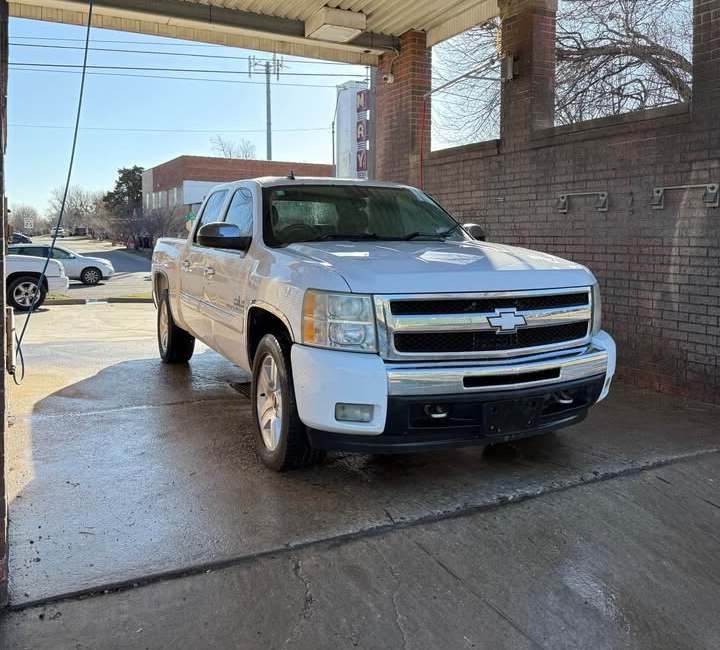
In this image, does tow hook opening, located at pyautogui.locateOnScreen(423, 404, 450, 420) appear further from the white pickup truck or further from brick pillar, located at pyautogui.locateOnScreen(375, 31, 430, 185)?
brick pillar, located at pyautogui.locateOnScreen(375, 31, 430, 185)

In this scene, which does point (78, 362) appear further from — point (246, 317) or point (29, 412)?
point (246, 317)

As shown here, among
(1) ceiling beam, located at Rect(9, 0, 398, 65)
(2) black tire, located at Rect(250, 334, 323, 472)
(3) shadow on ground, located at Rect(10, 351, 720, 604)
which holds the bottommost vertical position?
(3) shadow on ground, located at Rect(10, 351, 720, 604)

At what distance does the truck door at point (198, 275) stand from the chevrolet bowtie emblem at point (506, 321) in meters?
2.79

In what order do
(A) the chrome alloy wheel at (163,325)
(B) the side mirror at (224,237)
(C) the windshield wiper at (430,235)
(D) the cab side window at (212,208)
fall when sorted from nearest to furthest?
(B) the side mirror at (224,237)
(C) the windshield wiper at (430,235)
(D) the cab side window at (212,208)
(A) the chrome alloy wheel at (163,325)

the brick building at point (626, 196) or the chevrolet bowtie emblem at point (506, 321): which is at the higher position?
the brick building at point (626, 196)

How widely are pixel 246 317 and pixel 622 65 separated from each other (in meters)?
9.86

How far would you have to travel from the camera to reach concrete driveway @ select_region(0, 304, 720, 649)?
2.93 metres

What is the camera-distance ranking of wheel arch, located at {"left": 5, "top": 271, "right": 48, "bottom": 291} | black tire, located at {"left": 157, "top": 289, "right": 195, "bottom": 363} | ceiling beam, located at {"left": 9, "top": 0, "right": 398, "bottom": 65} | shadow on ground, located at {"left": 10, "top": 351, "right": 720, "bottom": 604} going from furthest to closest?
wheel arch, located at {"left": 5, "top": 271, "right": 48, "bottom": 291} < ceiling beam, located at {"left": 9, "top": 0, "right": 398, "bottom": 65} < black tire, located at {"left": 157, "top": 289, "right": 195, "bottom": 363} < shadow on ground, located at {"left": 10, "top": 351, "right": 720, "bottom": 604}

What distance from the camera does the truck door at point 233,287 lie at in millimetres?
5141

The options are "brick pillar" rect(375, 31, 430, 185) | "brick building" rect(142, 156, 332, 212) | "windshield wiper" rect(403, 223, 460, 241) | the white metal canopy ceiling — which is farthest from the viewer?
"brick building" rect(142, 156, 332, 212)

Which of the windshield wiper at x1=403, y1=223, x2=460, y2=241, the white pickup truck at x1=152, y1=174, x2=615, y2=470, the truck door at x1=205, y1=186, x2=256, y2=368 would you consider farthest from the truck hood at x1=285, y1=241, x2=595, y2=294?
the truck door at x1=205, y1=186, x2=256, y2=368

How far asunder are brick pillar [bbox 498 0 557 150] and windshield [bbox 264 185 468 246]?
9.78 feet

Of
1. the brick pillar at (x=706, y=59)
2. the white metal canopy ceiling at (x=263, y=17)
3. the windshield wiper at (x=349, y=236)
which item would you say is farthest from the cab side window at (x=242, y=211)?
the white metal canopy ceiling at (x=263, y=17)

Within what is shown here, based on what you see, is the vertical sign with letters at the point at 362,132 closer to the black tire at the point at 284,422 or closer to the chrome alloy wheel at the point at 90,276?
the chrome alloy wheel at the point at 90,276
